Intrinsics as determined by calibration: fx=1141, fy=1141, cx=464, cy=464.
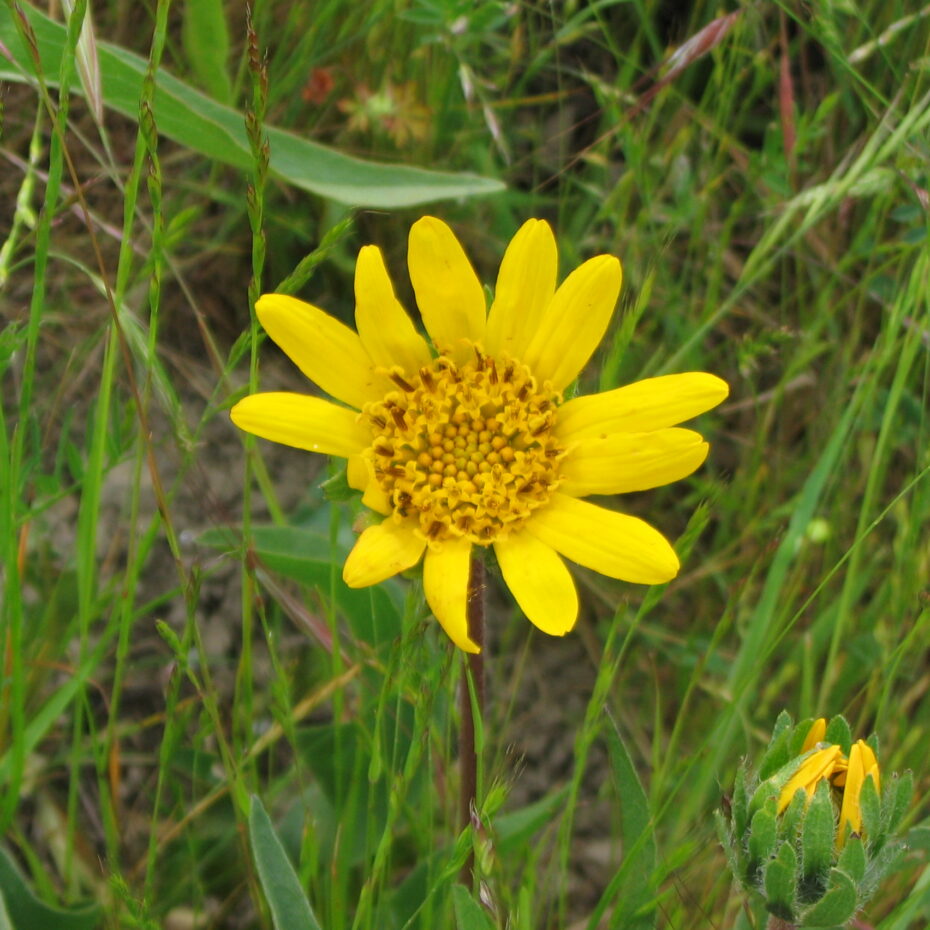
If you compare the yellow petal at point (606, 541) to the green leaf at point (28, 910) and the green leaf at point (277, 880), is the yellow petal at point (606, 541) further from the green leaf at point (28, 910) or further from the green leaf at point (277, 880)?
the green leaf at point (28, 910)

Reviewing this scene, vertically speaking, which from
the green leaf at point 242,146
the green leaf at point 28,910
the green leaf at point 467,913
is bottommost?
the green leaf at point 28,910

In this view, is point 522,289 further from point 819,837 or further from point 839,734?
point 819,837

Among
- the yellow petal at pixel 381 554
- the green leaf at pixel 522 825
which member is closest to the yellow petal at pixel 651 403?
the yellow petal at pixel 381 554

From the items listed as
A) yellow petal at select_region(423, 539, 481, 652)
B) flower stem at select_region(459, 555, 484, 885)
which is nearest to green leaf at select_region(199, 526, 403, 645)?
flower stem at select_region(459, 555, 484, 885)

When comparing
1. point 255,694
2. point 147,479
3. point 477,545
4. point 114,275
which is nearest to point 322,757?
point 255,694

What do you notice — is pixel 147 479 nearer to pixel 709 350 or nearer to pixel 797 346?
pixel 709 350
